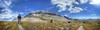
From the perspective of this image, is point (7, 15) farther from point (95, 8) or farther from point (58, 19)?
point (95, 8)

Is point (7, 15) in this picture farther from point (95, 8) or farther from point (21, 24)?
point (95, 8)

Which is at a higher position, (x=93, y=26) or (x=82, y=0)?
(x=82, y=0)

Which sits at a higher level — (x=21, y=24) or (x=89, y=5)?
(x=89, y=5)

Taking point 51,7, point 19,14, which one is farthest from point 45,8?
point 19,14

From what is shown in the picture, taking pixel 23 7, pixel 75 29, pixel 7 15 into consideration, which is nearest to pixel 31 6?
pixel 23 7

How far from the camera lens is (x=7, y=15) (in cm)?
567

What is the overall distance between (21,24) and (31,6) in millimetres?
436

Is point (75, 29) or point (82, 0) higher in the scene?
point (82, 0)

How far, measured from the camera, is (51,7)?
5.65 m

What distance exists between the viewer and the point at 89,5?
18.4 ft

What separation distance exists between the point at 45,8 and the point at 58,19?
362mm

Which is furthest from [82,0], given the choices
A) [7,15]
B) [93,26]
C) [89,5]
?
[7,15]

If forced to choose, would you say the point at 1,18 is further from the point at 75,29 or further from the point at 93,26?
the point at 93,26

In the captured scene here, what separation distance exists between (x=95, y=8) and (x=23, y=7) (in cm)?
152
